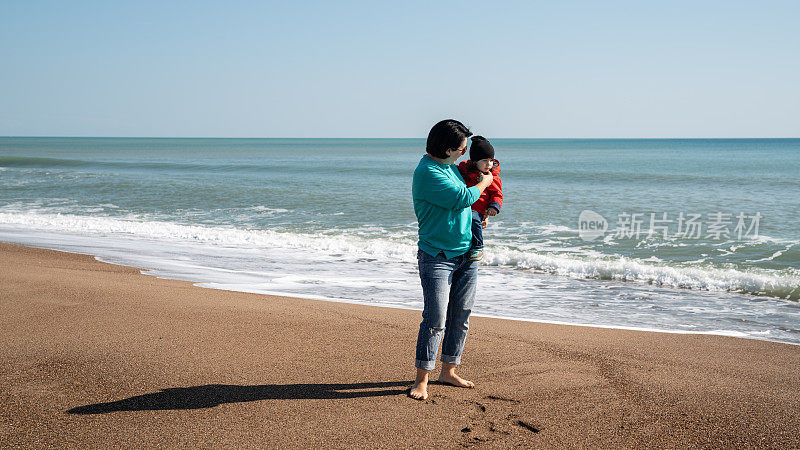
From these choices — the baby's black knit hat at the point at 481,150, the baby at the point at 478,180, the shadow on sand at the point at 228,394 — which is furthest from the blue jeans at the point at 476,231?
the shadow on sand at the point at 228,394

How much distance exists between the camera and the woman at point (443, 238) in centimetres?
325

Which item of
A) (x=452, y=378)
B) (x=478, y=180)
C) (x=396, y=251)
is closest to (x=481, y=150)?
(x=478, y=180)

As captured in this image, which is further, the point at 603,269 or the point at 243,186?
the point at 243,186

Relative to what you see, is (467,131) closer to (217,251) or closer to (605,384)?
(605,384)

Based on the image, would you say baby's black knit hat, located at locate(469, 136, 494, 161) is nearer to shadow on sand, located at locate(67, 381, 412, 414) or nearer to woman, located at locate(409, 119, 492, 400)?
woman, located at locate(409, 119, 492, 400)

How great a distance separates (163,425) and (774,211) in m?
19.4

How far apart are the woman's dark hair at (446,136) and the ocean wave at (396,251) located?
651 centimetres

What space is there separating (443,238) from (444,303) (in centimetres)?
40

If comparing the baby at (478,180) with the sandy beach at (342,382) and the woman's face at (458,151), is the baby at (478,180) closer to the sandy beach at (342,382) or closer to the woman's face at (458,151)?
the woman's face at (458,151)

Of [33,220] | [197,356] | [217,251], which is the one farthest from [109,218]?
[197,356]

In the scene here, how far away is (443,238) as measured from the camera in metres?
3.35

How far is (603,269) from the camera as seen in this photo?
30.5 ft

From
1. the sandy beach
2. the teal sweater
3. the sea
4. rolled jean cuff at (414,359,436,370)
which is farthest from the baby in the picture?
the sea

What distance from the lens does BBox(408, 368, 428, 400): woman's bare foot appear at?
3.55 metres
